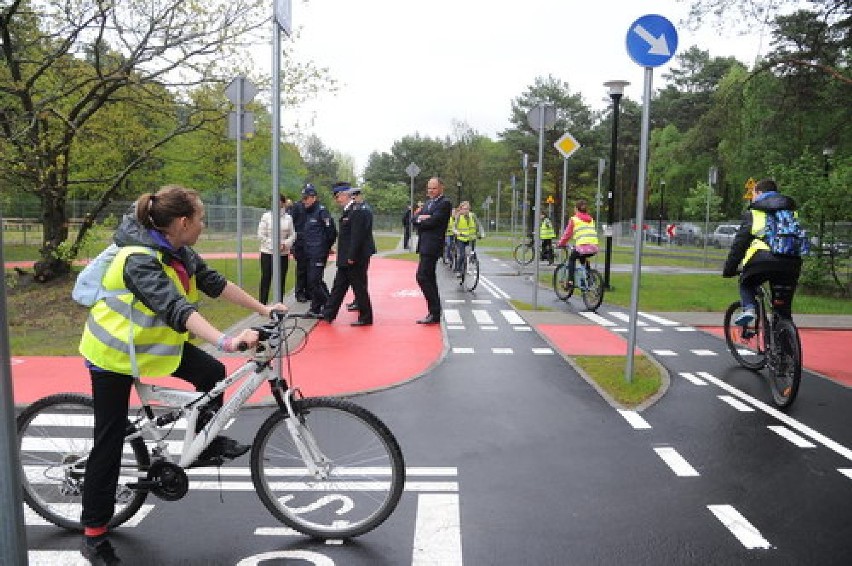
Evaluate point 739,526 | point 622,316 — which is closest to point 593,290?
point 622,316

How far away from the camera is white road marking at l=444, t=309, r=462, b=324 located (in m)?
10.8

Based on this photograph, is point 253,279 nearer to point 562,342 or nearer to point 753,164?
point 562,342

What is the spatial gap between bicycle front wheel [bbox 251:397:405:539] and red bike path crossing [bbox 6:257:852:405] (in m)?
2.38

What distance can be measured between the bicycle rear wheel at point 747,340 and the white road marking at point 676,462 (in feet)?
8.57

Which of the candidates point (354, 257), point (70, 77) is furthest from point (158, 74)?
point (354, 257)

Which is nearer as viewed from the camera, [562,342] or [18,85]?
[562,342]

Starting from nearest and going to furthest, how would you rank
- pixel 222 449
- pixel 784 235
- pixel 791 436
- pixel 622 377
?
pixel 222 449
pixel 791 436
pixel 784 235
pixel 622 377

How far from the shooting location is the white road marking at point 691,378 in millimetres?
6992

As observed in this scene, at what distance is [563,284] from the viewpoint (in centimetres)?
1312

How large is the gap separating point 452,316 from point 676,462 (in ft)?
22.1

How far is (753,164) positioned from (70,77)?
41067 millimetres

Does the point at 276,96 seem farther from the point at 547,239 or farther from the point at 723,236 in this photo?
the point at 723,236

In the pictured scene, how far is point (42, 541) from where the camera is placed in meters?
3.56

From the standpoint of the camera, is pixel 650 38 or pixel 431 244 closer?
pixel 650 38
